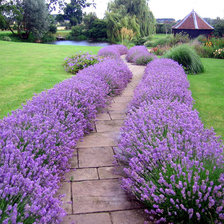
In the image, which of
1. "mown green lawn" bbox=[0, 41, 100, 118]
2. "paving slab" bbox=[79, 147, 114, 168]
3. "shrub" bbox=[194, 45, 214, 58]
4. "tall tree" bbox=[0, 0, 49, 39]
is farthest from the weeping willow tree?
"paving slab" bbox=[79, 147, 114, 168]

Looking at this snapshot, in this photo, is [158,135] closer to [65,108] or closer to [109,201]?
[109,201]

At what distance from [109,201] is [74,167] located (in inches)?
27.9

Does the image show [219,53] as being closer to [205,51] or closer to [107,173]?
[205,51]

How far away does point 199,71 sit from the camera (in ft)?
28.4

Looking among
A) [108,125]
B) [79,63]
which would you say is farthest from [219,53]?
[108,125]

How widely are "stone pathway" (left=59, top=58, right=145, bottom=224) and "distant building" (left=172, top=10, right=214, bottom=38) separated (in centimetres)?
2253

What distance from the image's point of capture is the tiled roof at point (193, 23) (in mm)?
23225

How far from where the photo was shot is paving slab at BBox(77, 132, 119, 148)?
3.34 metres

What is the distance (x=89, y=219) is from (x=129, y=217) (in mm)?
334

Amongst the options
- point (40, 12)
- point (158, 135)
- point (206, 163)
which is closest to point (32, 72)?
point (158, 135)

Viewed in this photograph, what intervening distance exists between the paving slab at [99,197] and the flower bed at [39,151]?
23cm

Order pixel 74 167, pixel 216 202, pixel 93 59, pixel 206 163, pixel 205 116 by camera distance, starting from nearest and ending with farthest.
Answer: pixel 216 202
pixel 206 163
pixel 74 167
pixel 205 116
pixel 93 59

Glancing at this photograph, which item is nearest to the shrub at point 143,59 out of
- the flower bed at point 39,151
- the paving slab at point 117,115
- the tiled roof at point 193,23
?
the flower bed at point 39,151

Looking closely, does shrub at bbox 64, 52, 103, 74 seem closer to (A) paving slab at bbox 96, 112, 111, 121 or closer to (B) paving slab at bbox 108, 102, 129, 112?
(B) paving slab at bbox 108, 102, 129, 112
